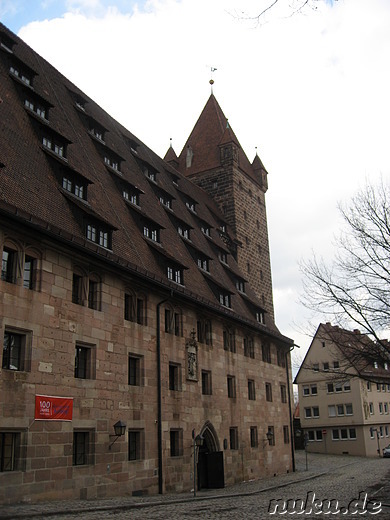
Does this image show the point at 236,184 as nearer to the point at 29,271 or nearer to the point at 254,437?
the point at 254,437

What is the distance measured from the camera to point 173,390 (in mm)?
20969

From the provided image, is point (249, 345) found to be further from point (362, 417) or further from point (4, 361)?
point (362, 417)

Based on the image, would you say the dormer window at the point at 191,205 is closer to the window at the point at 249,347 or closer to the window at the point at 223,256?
the window at the point at 223,256

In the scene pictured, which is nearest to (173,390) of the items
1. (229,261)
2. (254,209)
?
(229,261)

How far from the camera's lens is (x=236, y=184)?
128 feet

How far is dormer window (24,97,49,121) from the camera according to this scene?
20.2 meters

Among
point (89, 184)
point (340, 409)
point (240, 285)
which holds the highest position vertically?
point (89, 184)

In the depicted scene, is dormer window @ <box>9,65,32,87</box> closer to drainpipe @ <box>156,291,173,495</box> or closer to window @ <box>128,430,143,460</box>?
drainpipe @ <box>156,291,173,495</box>

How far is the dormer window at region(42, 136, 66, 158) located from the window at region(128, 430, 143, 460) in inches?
365

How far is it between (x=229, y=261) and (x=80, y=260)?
1706cm

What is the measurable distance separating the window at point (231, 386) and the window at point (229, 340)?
126 cm

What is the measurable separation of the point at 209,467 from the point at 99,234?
1065cm

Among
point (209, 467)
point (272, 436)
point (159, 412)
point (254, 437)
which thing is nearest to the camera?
point (159, 412)

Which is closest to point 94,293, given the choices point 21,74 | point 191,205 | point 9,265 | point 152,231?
point 9,265
